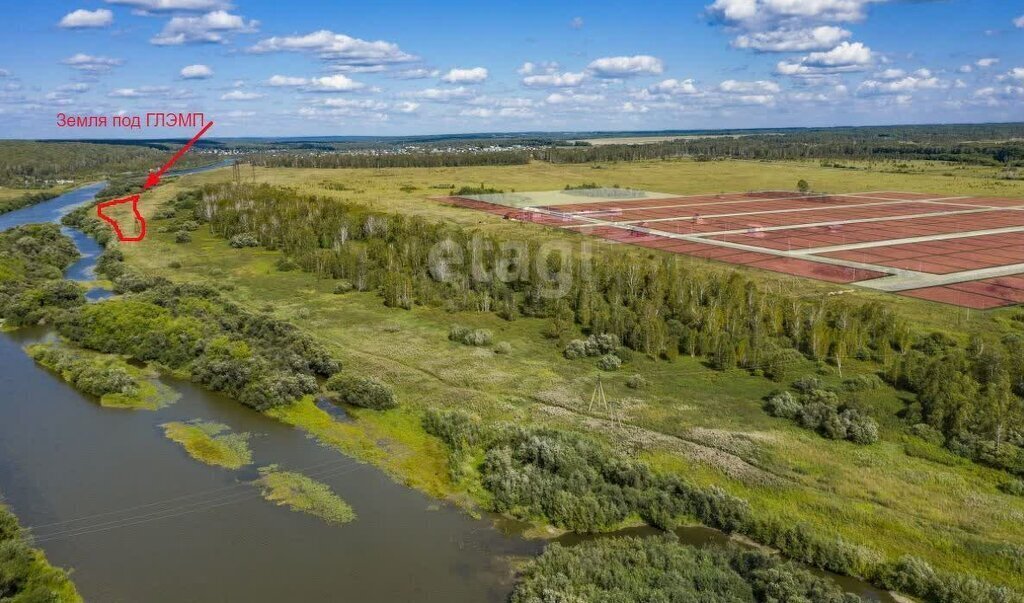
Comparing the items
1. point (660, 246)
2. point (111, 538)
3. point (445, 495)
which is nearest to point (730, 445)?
point (445, 495)

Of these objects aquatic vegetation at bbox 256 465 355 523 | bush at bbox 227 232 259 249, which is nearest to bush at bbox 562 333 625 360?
aquatic vegetation at bbox 256 465 355 523

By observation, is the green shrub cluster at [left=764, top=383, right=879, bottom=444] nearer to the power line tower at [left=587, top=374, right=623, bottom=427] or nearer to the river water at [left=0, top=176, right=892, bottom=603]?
the power line tower at [left=587, top=374, right=623, bottom=427]

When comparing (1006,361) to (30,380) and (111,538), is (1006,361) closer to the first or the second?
(111,538)

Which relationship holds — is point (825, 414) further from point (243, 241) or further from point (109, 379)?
point (243, 241)

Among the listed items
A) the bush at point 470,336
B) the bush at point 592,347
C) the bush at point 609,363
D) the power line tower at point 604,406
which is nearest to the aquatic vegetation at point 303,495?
the power line tower at point 604,406

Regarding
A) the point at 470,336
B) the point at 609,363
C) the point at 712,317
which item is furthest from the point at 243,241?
the point at 712,317
